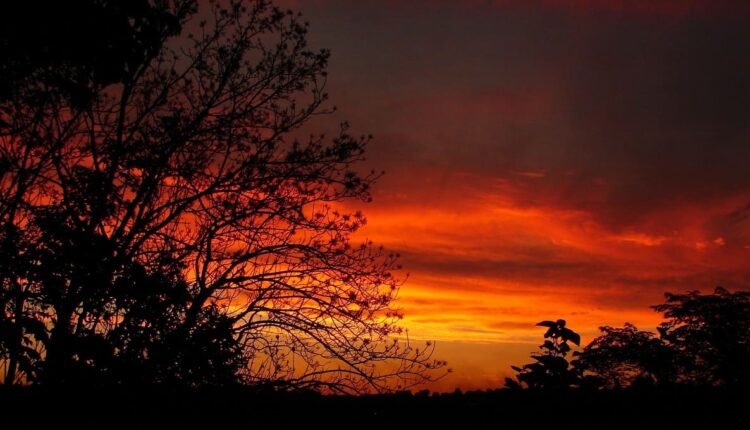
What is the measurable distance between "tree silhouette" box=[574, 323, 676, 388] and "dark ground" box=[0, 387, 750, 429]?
71.5 feet

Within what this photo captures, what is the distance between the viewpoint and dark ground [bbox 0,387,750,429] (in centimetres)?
851

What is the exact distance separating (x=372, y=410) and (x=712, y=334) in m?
26.2

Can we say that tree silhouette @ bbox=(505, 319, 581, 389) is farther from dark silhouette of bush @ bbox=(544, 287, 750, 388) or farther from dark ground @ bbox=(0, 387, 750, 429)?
dark silhouette of bush @ bbox=(544, 287, 750, 388)

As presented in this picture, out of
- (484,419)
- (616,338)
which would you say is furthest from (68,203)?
(616,338)

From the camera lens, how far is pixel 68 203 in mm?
10211

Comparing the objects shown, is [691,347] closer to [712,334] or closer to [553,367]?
[712,334]

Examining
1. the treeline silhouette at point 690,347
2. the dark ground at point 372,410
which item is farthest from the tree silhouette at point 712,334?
the dark ground at point 372,410

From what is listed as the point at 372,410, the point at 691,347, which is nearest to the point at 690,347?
the point at 691,347

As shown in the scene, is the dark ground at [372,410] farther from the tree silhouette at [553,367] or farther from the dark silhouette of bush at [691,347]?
the dark silhouette of bush at [691,347]

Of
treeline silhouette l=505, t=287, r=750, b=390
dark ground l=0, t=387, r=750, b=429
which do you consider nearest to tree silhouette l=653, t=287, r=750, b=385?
treeline silhouette l=505, t=287, r=750, b=390

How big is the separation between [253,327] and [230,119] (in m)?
4.08

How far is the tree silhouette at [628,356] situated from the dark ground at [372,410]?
21.8 m

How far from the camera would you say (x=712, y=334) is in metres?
30.6

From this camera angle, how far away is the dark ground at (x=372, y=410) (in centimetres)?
851
